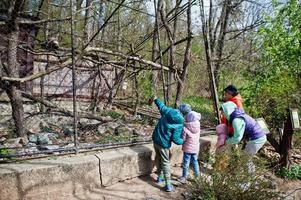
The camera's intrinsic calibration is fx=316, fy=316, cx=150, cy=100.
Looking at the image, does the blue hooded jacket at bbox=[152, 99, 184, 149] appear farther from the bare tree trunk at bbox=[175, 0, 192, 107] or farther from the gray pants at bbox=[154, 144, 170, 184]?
the bare tree trunk at bbox=[175, 0, 192, 107]

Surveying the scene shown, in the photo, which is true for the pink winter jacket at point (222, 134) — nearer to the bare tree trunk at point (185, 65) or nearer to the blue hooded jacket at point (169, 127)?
the blue hooded jacket at point (169, 127)

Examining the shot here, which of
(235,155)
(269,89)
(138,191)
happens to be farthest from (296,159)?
(138,191)

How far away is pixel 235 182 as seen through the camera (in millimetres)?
3994

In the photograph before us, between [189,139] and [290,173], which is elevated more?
[189,139]

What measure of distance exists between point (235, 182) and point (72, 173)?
2.09 m

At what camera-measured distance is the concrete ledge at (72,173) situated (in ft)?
12.0

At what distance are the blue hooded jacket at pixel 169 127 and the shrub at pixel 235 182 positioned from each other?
0.76m

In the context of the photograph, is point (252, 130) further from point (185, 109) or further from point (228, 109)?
point (185, 109)

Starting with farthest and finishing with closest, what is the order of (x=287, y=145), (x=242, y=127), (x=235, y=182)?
(x=287, y=145), (x=242, y=127), (x=235, y=182)

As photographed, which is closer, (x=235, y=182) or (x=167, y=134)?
(x=235, y=182)

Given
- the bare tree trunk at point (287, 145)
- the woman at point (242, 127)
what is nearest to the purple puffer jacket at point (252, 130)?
the woman at point (242, 127)

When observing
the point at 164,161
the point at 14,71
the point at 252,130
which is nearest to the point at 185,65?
the point at 252,130

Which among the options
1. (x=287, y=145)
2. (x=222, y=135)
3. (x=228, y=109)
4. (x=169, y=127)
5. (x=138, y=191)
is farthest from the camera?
(x=287, y=145)

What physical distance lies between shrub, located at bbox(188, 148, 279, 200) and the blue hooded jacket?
0.76 m
